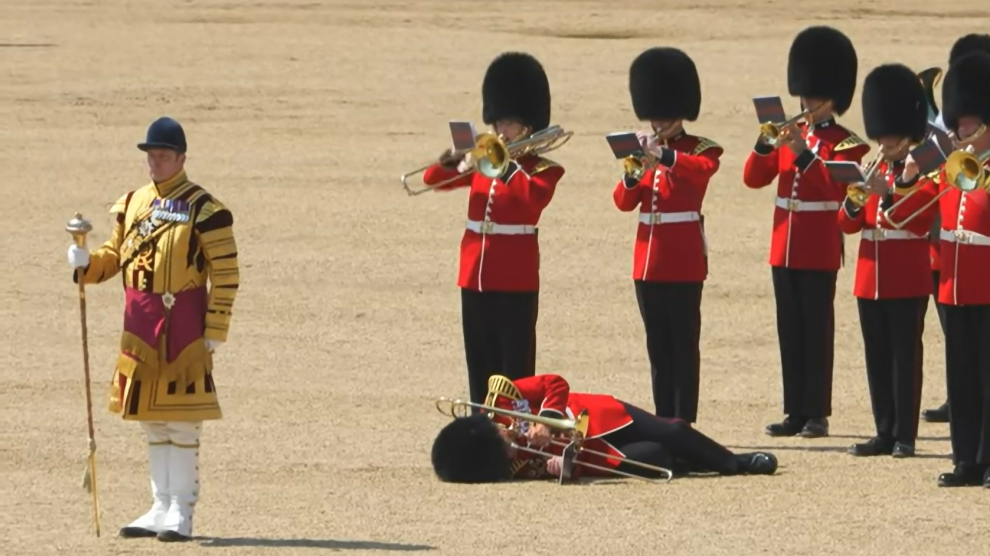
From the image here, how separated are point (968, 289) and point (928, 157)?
1.78 ft

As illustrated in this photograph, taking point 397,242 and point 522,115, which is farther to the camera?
point 397,242

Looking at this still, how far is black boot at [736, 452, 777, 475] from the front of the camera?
30.6ft

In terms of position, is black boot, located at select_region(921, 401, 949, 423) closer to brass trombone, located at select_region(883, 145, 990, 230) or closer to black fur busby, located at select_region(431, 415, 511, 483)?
brass trombone, located at select_region(883, 145, 990, 230)

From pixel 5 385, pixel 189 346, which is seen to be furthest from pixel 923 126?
pixel 5 385

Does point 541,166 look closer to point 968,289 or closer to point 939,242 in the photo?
point 939,242

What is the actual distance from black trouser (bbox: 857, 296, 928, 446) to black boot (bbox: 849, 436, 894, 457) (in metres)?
0.02

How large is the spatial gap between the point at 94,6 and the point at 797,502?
14122 mm

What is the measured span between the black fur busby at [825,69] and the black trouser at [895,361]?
3.48ft

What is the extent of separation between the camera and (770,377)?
12.3 metres

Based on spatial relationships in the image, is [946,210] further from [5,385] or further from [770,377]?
[5,385]

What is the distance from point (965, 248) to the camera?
905cm

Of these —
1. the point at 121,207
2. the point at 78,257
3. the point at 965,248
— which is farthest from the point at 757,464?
the point at 78,257

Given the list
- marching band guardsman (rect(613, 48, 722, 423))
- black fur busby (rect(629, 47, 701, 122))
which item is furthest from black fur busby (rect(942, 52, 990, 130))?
black fur busby (rect(629, 47, 701, 122))

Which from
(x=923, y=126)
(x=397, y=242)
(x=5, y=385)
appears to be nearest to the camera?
(x=923, y=126)
